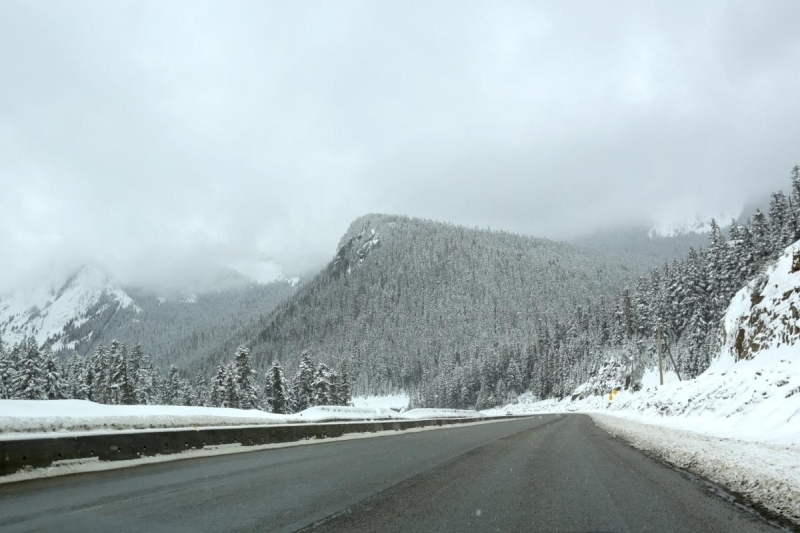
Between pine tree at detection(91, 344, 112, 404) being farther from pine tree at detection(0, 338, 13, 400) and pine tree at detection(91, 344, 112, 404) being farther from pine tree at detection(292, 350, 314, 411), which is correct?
pine tree at detection(292, 350, 314, 411)

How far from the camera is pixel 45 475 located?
30.0 feet

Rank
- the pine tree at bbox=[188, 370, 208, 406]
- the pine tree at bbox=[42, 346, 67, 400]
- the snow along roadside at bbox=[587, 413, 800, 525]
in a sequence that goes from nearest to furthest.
→ the snow along roadside at bbox=[587, 413, 800, 525], the pine tree at bbox=[42, 346, 67, 400], the pine tree at bbox=[188, 370, 208, 406]

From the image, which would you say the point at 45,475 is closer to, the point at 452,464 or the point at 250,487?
the point at 250,487

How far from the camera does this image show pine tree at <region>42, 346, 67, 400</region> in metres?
56.2

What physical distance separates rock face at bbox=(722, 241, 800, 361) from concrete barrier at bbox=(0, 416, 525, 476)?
29.0m

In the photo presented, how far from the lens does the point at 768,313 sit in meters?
34.8

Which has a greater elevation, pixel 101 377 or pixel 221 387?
pixel 101 377

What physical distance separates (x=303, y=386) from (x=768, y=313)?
58.6 m

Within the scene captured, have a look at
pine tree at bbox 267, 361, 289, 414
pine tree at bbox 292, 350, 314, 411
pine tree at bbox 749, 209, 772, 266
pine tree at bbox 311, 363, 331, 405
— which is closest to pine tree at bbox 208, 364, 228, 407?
pine tree at bbox 267, 361, 289, 414

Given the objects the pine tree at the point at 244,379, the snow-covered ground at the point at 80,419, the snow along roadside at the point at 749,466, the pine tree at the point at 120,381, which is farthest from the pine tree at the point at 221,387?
the snow along roadside at the point at 749,466

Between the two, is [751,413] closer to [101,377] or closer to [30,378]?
[30,378]

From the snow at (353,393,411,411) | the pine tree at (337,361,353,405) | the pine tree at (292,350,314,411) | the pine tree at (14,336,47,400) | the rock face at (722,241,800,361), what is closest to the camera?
the rock face at (722,241,800,361)

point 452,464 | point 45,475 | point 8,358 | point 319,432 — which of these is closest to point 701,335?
point 319,432

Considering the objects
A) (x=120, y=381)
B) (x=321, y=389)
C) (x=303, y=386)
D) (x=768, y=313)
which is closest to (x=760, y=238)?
(x=768, y=313)
